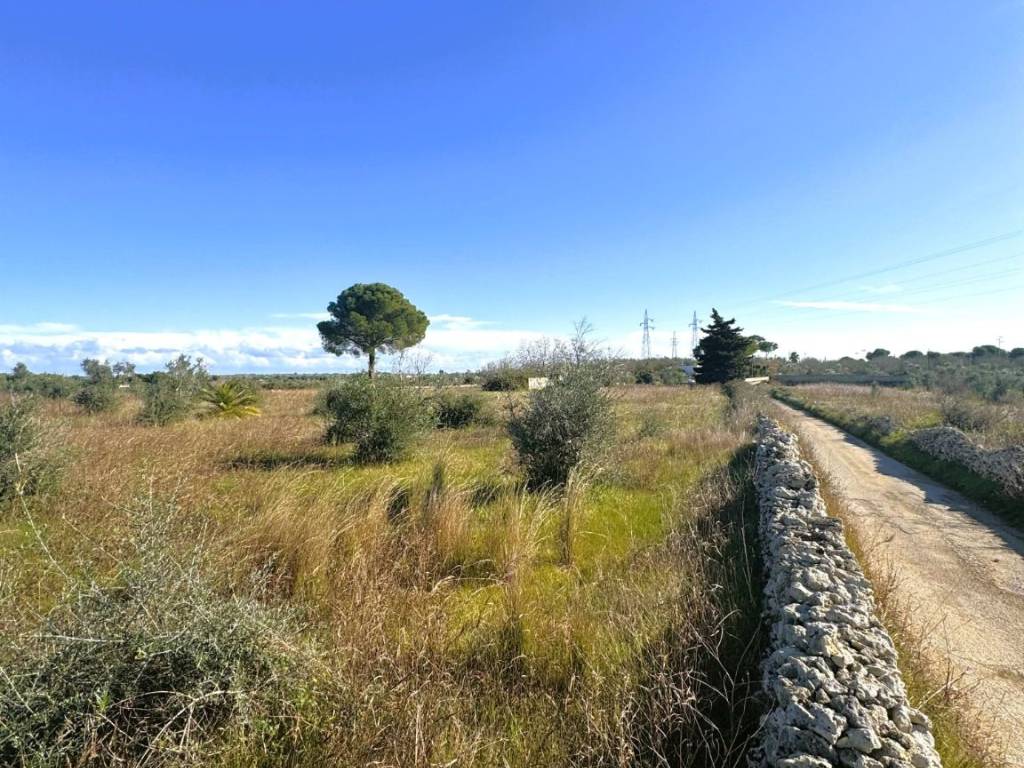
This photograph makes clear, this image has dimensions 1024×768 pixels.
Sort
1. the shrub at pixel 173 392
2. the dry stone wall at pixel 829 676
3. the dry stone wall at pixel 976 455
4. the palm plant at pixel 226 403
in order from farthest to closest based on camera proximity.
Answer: the palm plant at pixel 226 403
the shrub at pixel 173 392
the dry stone wall at pixel 976 455
the dry stone wall at pixel 829 676

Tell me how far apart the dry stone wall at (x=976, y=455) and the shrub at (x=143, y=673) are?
1188 centimetres

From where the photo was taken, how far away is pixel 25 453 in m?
5.79

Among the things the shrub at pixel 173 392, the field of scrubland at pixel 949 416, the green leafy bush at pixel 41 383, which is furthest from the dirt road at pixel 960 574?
the green leafy bush at pixel 41 383

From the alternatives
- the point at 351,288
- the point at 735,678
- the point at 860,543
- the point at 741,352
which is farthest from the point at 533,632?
the point at 741,352

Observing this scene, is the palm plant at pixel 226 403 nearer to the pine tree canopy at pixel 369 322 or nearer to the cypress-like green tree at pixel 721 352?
the pine tree canopy at pixel 369 322

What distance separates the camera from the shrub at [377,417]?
10203 millimetres

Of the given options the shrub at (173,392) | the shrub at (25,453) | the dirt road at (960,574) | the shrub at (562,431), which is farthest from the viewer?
the shrub at (173,392)

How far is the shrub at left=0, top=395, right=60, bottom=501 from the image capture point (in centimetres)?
585

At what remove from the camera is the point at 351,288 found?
4297cm

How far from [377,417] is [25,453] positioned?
550 centimetres

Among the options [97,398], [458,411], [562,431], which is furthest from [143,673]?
[97,398]

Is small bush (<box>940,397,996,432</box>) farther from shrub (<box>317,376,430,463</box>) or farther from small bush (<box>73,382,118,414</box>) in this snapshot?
small bush (<box>73,382,118,414</box>)

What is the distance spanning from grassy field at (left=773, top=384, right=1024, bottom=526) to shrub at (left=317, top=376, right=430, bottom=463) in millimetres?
11398

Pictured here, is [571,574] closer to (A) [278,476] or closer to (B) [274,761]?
(B) [274,761]
